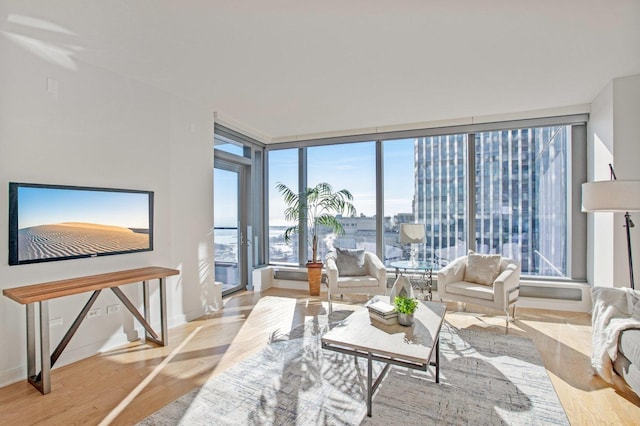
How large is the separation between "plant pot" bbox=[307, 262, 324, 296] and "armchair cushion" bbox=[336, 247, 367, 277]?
24.3 inches

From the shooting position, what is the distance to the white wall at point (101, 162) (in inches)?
106

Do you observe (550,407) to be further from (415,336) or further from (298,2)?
(298,2)

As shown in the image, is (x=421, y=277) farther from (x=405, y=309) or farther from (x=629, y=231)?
(x=405, y=309)

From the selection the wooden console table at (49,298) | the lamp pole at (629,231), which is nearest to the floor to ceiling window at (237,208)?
the wooden console table at (49,298)

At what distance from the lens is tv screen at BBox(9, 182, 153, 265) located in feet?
8.89

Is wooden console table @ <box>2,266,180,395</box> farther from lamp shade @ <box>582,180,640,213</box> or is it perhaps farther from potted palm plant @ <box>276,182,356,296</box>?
lamp shade @ <box>582,180,640,213</box>

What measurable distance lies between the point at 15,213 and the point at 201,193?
6.64 ft

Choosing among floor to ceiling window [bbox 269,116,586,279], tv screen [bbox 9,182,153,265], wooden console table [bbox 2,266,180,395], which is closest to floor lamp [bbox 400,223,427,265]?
floor to ceiling window [bbox 269,116,586,279]

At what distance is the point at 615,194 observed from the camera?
3100mm

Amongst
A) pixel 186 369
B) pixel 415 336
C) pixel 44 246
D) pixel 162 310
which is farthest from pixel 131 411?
pixel 415 336

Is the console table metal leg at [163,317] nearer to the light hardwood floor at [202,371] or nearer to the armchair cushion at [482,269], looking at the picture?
the light hardwood floor at [202,371]

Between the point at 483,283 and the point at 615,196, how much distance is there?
1682 mm

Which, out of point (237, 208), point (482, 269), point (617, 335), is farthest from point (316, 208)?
point (617, 335)

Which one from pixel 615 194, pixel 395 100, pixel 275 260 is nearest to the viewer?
pixel 615 194
